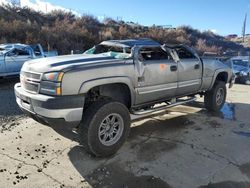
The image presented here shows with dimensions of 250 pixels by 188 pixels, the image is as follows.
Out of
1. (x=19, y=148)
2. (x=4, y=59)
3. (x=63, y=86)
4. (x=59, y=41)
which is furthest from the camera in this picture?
(x=59, y=41)

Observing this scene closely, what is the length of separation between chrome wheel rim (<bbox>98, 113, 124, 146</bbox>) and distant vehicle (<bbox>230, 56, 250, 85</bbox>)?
12.1 m

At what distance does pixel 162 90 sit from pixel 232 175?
6.92ft

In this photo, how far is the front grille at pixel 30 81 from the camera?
451cm

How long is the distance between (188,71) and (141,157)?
2.48 meters

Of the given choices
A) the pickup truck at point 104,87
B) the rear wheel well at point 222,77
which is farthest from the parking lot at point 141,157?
the rear wheel well at point 222,77

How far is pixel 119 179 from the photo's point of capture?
4.05m

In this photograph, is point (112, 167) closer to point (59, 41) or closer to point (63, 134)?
point (63, 134)

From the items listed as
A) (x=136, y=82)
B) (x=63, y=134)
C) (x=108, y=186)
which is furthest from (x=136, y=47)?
(x=108, y=186)

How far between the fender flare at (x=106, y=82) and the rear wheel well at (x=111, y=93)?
3.1 inches

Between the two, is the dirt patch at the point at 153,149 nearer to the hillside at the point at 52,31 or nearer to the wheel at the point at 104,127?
the wheel at the point at 104,127

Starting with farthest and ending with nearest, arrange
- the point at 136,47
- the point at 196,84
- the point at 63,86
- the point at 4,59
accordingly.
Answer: the point at 4,59
the point at 196,84
the point at 136,47
the point at 63,86

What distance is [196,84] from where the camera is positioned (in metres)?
6.71

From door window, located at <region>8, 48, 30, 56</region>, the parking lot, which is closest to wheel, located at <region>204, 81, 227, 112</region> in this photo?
the parking lot

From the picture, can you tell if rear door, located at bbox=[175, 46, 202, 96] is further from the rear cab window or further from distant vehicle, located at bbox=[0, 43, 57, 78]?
distant vehicle, located at bbox=[0, 43, 57, 78]
